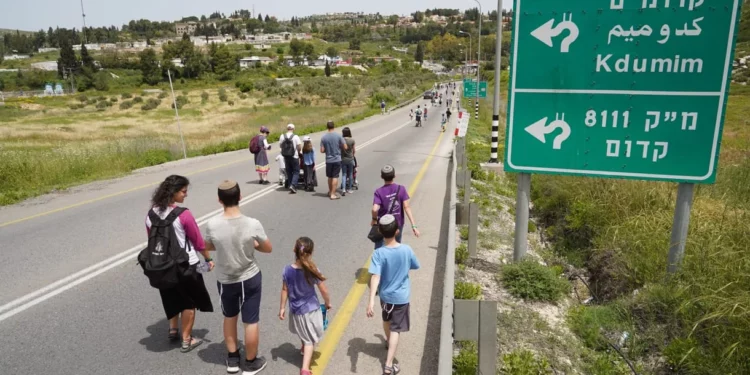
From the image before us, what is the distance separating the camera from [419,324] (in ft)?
16.8

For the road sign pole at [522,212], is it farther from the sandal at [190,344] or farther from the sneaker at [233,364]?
the sandal at [190,344]

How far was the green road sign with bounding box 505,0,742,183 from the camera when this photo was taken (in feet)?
15.7

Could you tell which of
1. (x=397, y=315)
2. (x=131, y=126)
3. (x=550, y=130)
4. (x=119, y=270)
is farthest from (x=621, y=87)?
(x=131, y=126)

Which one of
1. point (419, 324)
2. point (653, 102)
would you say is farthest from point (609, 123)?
point (419, 324)

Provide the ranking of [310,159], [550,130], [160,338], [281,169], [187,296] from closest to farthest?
[187,296] < [160,338] < [550,130] < [310,159] < [281,169]

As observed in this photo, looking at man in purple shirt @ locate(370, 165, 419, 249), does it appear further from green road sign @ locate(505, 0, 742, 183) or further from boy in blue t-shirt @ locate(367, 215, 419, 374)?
boy in blue t-shirt @ locate(367, 215, 419, 374)

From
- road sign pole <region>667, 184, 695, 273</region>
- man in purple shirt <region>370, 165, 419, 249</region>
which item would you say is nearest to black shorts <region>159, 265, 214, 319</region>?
man in purple shirt <region>370, 165, 419, 249</region>

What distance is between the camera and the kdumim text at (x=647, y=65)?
4832 mm

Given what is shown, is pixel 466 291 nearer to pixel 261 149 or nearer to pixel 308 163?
pixel 308 163

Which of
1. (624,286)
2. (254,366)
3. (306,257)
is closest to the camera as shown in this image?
(306,257)

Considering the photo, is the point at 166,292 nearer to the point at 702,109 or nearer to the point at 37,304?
the point at 37,304

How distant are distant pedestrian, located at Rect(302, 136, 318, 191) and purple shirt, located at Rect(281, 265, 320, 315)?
7845 millimetres

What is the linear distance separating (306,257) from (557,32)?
3.73 meters

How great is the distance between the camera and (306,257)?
13.0 feet
